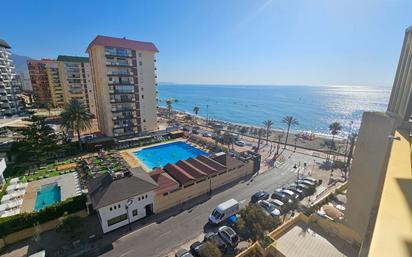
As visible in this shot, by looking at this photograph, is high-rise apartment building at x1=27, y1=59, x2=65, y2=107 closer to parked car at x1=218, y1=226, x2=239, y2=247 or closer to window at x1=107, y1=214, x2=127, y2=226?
window at x1=107, y1=214, x2=127, y2=226

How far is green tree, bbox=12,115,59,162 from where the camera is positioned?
33.7 m

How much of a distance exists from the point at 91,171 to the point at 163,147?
56.2 ft

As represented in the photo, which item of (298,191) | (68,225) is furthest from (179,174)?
(298,191)

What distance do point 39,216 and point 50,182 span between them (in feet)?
38.0

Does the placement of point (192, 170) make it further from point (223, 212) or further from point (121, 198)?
point (121, 198)

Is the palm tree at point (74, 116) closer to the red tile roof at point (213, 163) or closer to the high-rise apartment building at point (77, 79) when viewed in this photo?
the red tile roof at point (213, 163)

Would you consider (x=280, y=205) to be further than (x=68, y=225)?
Yes

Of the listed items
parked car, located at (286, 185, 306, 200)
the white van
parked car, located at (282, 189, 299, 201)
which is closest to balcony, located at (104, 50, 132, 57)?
the white van

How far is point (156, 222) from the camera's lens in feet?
71.7

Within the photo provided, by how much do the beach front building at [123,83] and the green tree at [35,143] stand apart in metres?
12.7

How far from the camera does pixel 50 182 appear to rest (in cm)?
2975

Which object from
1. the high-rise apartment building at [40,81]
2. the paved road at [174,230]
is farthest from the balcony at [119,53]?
the high-rise apartment building at [40,81]

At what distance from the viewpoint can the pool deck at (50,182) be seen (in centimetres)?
2529

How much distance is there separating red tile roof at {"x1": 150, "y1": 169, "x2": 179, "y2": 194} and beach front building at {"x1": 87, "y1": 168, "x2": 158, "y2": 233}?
131cm
